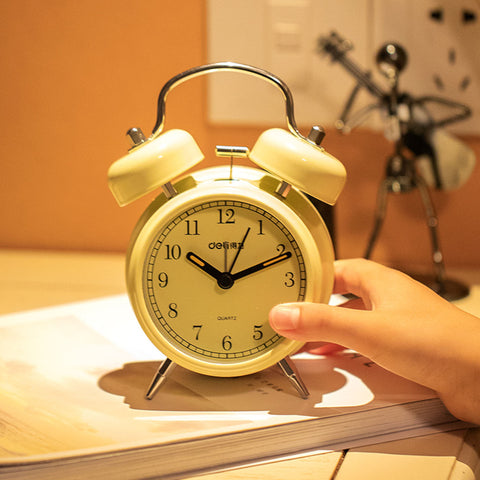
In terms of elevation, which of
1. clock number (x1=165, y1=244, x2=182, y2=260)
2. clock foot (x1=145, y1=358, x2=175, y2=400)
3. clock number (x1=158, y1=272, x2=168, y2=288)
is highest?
clock number (x1=165, y1=244, x2=182, y2=260)

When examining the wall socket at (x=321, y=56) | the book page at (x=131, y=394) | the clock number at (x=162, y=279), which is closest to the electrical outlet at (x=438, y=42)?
the wall socket at (x=321, y=56)

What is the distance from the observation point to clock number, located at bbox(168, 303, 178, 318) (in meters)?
0.61

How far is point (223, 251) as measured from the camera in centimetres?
60

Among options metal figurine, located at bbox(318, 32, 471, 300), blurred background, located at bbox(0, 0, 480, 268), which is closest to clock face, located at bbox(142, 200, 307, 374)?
metal figurine, located at bbox(318, 32, 471, 300)

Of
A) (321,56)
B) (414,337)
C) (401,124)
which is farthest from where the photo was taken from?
(321,56)

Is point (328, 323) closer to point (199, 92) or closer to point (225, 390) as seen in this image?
point (225, 390)

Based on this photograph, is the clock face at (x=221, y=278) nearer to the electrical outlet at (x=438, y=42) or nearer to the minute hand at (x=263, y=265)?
the minute hand at (x=263, y=265)

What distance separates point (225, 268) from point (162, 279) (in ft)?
0.20

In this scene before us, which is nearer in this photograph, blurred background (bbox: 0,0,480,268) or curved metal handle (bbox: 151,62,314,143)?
curved metal handle (bbox: 151,62,314,143)

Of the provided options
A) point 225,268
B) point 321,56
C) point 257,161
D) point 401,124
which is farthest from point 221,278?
point 321,56

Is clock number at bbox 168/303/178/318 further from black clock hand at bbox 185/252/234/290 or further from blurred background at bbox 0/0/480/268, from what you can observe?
blurred background at bbox 0/0/480/268

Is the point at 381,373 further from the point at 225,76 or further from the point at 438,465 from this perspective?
the point at 225,76

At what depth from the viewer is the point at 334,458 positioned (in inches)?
21.7

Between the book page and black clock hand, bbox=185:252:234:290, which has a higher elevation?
black clock hand, bbox=185:252:234:290
